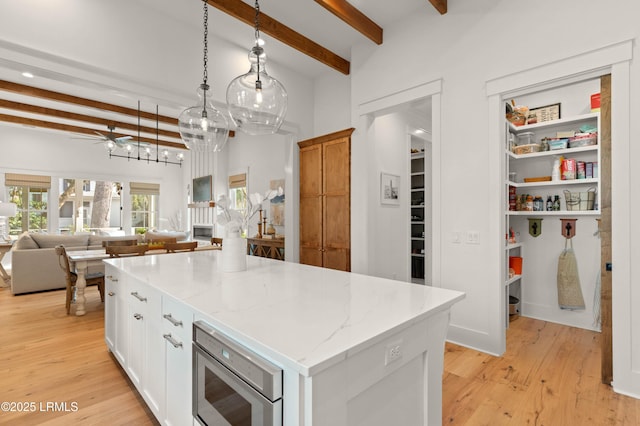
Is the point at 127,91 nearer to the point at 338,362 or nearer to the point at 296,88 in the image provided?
the point at 296,88

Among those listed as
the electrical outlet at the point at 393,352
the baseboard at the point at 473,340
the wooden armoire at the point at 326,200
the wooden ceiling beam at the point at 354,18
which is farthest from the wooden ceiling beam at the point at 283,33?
the baseboard at the point at 473,340

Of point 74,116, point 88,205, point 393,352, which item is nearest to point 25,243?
point 74,116

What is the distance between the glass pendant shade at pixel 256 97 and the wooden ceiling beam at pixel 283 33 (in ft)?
4.21

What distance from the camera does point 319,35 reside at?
378cm

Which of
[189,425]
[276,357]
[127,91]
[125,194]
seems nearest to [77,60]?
[127,91]

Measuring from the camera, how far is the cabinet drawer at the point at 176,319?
56.5 inches

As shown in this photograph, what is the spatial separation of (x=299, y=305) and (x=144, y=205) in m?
9.25

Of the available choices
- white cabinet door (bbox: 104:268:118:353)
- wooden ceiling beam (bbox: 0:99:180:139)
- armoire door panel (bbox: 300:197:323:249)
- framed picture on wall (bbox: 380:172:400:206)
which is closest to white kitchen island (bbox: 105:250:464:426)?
white cabinet door (bbox: 104:268:118:353)

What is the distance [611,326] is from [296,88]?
4.32m

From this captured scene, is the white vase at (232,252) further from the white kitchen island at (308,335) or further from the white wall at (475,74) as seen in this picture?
the white wall at (475,74)

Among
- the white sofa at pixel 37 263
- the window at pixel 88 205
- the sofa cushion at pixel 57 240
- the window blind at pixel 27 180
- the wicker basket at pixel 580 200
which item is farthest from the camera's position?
the window at pixel 88 205

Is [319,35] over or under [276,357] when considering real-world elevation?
over

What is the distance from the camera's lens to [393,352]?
1.13m

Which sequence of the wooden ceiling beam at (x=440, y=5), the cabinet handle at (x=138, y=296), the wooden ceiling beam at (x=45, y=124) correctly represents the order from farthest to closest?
1. the wooden ceiling beam at (x=45, y=124)
2. the wooden ceiling beam at (x=440, y=5)
3. the cabinet handle at (x=138, y=296)
